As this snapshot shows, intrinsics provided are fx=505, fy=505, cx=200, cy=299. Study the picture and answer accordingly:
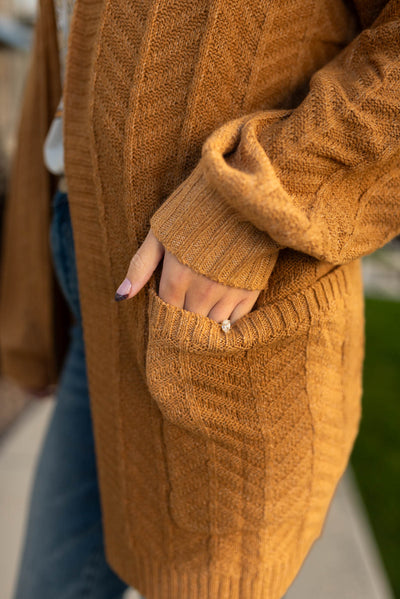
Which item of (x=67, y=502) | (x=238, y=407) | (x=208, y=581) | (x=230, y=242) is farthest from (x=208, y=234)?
(x=67, y=502)

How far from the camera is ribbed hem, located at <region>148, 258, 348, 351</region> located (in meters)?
0.66

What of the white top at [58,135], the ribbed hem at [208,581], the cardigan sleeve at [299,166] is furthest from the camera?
the white top at [58,135]

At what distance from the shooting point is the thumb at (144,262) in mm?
672

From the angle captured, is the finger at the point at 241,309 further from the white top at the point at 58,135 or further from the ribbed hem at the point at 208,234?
the white top at the point at 58,135

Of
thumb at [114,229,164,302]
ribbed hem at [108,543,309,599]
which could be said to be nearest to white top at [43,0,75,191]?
thumb at [114,229,164,302]

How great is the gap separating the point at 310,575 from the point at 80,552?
1.16m

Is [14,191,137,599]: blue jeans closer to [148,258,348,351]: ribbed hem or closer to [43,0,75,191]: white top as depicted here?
[43,0,75,191]: white top

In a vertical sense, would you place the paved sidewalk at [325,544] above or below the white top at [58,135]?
below

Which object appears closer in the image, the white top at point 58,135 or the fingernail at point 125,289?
the fingernail at point 125,289

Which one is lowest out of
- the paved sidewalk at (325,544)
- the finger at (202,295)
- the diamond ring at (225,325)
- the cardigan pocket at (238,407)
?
the paved sidewalk at (325,544)

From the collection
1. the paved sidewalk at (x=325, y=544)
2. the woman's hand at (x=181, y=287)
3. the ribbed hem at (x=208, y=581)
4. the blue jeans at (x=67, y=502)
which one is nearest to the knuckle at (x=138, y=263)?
the woman's hand at (x=181, y=287)

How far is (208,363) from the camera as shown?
2.30 ft

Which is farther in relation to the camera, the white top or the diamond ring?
the white top

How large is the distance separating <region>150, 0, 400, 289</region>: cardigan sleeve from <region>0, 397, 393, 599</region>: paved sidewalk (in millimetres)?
1295
